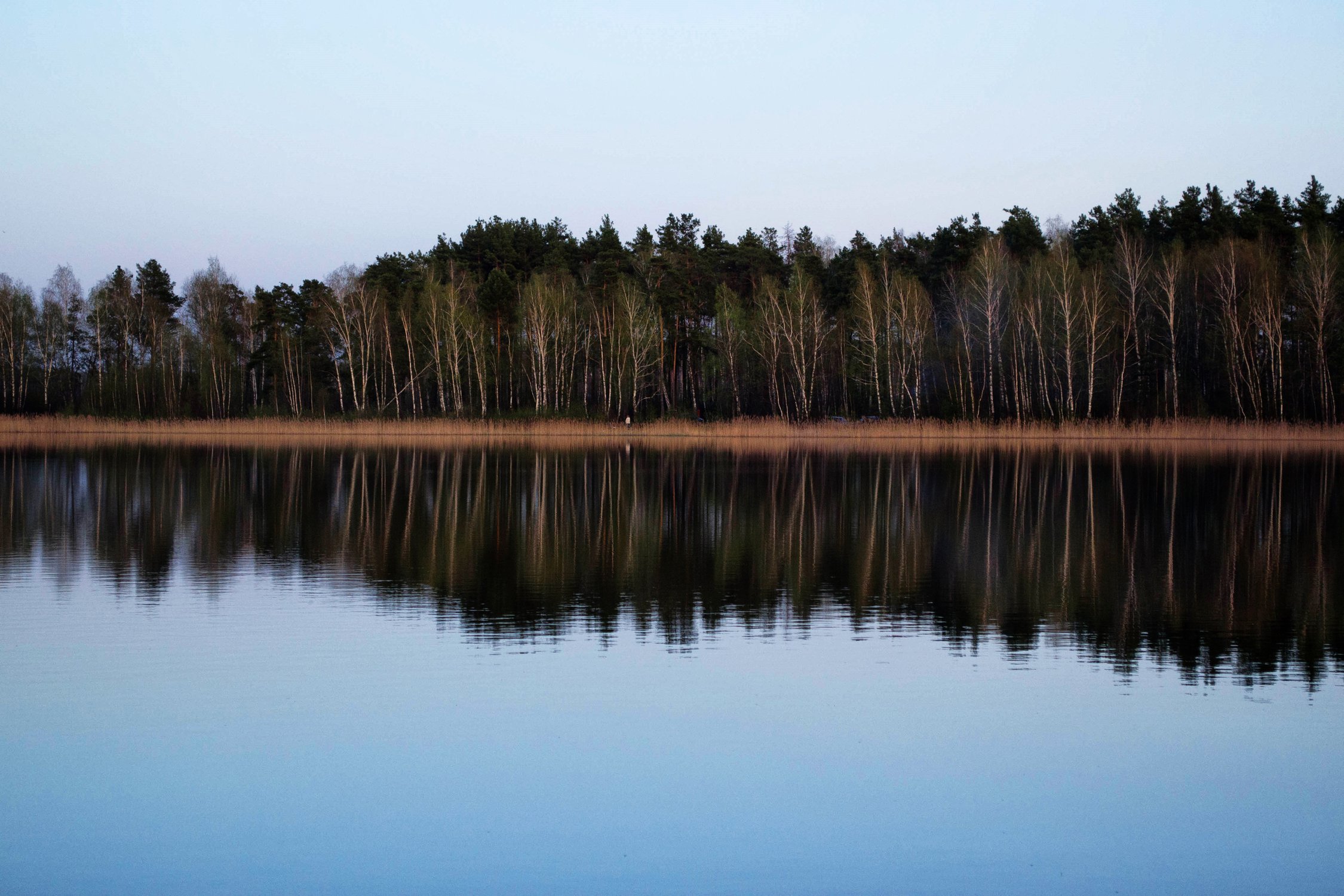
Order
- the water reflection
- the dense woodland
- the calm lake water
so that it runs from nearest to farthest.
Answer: the calm lake water → the water reflection → the dense woodland

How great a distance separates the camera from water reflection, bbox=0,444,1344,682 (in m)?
11.3

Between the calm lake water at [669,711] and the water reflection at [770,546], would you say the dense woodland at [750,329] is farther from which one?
the calm lake water at [669,711]

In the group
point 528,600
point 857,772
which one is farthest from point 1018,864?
point 528,600

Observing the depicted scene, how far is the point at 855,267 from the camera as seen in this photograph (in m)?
61.2

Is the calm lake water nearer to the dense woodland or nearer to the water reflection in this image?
the water reflection

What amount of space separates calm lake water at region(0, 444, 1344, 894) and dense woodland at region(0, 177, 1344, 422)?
34786mm

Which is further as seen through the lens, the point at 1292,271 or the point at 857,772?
the point at 1292,271

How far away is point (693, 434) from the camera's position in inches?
2079

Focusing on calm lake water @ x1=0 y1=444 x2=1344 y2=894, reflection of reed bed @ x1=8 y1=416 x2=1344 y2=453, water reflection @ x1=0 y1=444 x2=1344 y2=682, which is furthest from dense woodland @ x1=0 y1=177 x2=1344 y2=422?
calm lake water @ x1=0 y1=444 x2=1344 y2=894

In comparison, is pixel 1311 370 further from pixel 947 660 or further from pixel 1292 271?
pixel 947 660

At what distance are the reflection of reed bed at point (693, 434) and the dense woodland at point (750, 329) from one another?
180 cm

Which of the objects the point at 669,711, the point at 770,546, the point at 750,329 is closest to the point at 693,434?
the point at 750,329

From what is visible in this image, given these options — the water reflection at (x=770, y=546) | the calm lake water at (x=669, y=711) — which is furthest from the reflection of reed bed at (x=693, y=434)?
the calm lake water at (x=669, y=711)

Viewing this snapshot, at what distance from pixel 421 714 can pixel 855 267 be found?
55.8 meters
